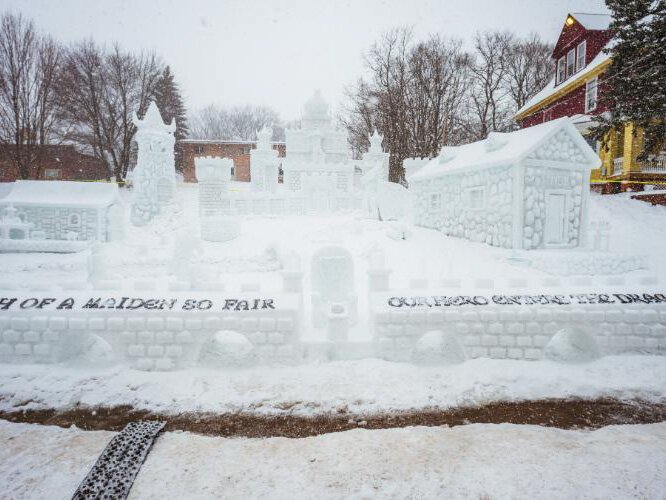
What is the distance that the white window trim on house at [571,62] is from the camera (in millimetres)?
18625

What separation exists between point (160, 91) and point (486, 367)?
108 feet

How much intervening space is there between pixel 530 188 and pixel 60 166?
30.5 meters

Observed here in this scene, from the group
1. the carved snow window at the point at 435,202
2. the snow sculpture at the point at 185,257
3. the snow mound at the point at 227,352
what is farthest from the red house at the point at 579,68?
the snow mound at the point at 227,352

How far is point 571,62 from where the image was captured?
18.9 metres

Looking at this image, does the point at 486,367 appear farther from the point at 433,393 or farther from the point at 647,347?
the point at 647,347

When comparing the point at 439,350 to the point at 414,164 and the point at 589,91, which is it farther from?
the point at 589,91

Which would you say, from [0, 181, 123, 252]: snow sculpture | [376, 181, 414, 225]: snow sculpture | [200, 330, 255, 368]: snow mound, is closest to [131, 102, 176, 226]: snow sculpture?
[0, 181, 123, 252]: snow sculpture

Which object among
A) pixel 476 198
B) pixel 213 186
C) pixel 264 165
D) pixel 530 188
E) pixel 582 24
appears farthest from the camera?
pixel 264 165

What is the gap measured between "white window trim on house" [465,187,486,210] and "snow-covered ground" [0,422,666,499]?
8303 millimetres

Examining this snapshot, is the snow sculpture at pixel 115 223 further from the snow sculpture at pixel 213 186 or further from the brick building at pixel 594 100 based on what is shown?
the brick building at pixel 594 100

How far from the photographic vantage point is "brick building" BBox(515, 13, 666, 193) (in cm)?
1569

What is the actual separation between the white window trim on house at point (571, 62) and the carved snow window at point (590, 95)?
1772 mm

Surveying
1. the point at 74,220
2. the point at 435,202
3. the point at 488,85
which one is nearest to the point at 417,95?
the point at 488,85

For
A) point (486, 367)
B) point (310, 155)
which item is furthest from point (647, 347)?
point (310, 155)
